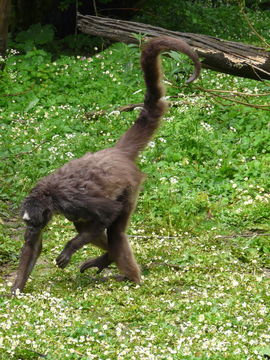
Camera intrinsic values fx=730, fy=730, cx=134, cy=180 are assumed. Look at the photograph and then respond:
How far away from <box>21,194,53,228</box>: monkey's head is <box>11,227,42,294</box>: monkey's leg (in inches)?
5.8

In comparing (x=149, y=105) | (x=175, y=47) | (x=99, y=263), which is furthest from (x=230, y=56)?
(x=99, y=263)

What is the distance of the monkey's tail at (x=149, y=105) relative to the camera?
807 centimetres

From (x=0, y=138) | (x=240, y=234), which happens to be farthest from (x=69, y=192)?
(x=0, y=138)

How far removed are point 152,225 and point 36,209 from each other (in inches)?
94.4

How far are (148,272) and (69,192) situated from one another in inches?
57.9

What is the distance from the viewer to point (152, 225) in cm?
949

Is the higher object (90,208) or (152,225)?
A: (90,208)

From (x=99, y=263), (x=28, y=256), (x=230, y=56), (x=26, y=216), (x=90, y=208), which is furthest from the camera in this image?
(x=230, y=56)

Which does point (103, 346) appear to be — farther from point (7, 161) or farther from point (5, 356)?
point (7, 161)

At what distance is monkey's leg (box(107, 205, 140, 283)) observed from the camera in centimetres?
773

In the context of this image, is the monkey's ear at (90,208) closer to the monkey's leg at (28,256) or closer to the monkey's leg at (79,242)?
the monkey's leg at (79,242)

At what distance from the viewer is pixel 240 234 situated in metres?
9.26

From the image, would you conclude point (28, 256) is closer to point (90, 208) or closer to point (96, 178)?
point (90, 208)

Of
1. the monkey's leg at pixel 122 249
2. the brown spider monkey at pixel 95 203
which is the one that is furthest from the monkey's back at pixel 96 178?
the monkey's leg at pixel 122 249
